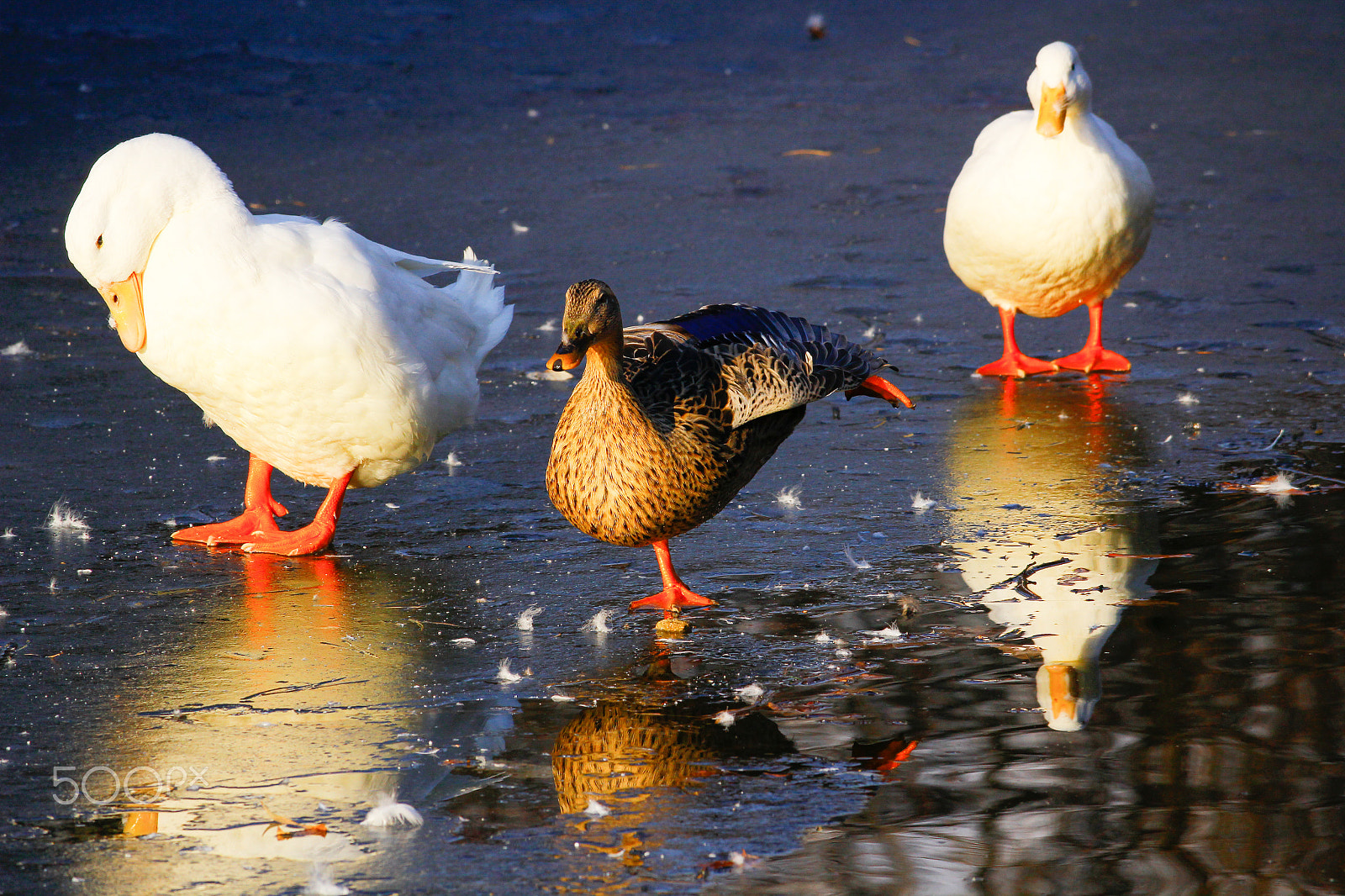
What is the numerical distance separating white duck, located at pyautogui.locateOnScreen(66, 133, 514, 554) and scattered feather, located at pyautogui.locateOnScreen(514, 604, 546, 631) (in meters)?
0.98

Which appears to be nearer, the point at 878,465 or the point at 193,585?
the point at 193,585

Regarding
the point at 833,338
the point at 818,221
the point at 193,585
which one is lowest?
the point at 193,585

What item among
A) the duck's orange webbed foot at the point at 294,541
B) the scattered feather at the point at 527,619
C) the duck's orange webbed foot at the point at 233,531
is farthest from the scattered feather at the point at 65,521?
the scattered feather at the point at 527,619

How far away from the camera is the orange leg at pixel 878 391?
499cm

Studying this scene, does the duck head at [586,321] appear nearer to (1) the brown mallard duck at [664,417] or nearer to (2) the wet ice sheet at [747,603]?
(1) the brown mallard duck at [664,417]

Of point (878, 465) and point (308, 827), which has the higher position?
point (878, 465)

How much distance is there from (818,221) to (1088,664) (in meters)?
5.45

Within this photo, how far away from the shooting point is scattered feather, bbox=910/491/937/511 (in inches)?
202

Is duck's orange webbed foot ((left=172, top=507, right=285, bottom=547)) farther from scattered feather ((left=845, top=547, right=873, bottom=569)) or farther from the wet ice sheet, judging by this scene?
scattered feather ((left=845, top=547, right=873, bottom=569))

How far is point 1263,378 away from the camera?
6340mm

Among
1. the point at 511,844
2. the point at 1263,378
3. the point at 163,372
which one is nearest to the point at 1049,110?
the point at 1263,378

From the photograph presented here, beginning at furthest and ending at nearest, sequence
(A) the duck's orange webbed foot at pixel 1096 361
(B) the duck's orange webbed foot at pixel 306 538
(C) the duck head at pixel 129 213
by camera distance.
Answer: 1. (A) the duck's orange webbed foot at pixel 1096 361
2. (B) the duck's orange webbed foot at pixel 306 538
3. (C) the duck head at pixel 129 213

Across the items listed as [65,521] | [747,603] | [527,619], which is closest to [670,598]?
[747,603]

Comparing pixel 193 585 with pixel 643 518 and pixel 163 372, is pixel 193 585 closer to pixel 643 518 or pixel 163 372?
pixel 163 372
